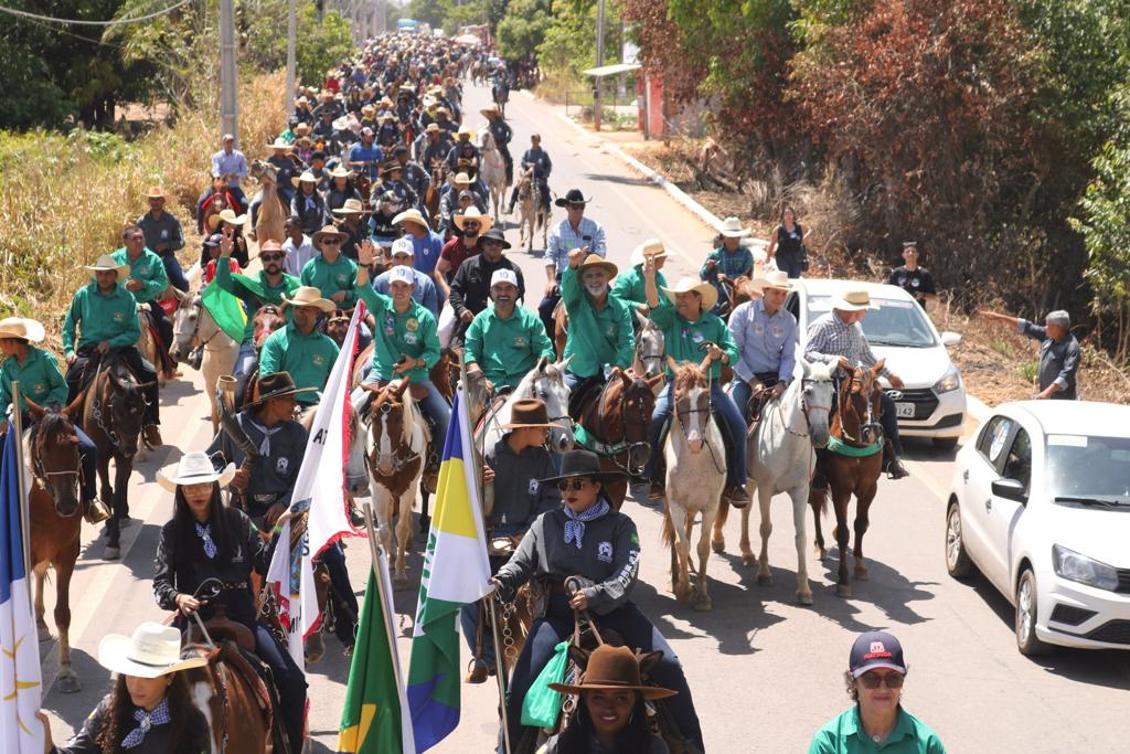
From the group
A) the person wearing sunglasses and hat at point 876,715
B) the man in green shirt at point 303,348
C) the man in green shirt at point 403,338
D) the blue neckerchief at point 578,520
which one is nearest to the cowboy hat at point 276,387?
the man in green shirt at point 303,348

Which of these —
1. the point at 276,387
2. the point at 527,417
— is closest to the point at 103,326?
the point at 276,387

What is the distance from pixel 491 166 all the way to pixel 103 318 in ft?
65.0

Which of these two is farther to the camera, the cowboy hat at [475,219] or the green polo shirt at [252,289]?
the cowboy hat at [475,219]

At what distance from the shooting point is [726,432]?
13.2 metres

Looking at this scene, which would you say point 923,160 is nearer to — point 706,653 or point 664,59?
point 664,59

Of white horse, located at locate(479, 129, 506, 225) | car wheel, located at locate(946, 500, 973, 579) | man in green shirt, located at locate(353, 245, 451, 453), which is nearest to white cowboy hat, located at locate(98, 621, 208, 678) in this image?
man in green shirt, located at locate(353, 245, 451, 453)

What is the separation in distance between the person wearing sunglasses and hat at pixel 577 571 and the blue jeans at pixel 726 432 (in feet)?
14.9

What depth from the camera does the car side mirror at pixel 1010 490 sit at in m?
12.4

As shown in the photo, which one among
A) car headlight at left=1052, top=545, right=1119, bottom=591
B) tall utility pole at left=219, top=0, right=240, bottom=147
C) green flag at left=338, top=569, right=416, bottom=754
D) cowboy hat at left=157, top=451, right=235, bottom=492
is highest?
tall utility pole at left=219, top=0, right=240, bottom=147

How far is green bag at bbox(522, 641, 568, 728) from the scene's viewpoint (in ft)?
25.5

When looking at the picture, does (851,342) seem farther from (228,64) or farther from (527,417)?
(228,64)

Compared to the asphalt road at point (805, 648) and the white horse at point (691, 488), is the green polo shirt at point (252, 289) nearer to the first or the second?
the asphalt road at point (805, 648)

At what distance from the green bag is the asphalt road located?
95.8 inches

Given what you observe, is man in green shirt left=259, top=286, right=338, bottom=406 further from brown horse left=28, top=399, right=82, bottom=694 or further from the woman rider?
the woman rider
